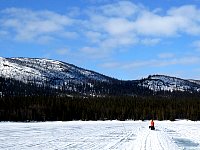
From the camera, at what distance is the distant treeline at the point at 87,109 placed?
117 meters

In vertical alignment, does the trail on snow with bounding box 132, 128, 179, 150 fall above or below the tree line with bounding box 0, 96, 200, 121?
below

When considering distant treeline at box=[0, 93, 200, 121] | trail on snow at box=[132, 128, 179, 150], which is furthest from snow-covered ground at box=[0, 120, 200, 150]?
distant treeline at box=[0, 93, 200, 121]

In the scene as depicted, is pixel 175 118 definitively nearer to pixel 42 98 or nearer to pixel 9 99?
pixel 42 98

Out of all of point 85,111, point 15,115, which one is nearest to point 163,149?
point 15,115

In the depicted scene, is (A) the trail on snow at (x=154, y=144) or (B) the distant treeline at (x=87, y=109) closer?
(A) the trail on snow at (x=154, y=144)

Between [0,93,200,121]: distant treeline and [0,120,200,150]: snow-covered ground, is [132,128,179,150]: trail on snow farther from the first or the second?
[0,93,200,121]: distant treeline

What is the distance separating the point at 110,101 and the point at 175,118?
71.1 ft

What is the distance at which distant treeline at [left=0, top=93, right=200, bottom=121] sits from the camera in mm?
117312

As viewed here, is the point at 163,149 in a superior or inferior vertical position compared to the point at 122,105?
inferior

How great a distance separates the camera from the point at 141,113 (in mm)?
130625

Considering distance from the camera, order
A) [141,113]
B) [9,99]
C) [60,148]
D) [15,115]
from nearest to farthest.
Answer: [60,148], [15,115], [9,99], [141,113]

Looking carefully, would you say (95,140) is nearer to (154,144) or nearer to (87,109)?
(154,144)

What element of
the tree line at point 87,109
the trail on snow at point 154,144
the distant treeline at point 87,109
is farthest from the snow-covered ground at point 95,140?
the tree line at point 87,109

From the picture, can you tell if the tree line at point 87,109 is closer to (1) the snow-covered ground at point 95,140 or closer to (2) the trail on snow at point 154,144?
(1) the snow-covered ground at point 95,140
